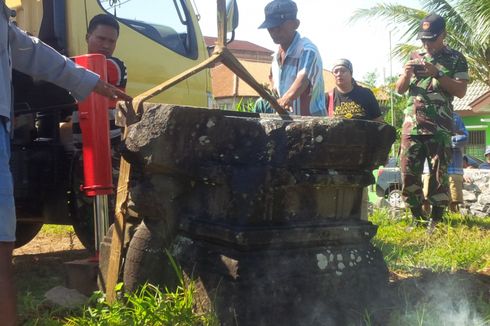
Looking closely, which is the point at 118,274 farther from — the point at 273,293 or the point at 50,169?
the point at 50,169

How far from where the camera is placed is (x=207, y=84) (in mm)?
5578

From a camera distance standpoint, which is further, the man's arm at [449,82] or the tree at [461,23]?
the tree at [461,23]

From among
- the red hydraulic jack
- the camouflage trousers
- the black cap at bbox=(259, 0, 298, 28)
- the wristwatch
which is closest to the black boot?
the camouflage trousers

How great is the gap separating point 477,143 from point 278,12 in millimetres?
22451

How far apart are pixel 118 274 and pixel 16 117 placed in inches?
68.5

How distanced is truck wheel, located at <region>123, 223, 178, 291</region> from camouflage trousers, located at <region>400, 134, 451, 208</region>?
3030 mm

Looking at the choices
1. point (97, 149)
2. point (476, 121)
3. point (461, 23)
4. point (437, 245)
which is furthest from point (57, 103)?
point (476, 121)

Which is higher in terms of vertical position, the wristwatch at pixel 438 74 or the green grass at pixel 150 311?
the wristwatch at pixel 438 74

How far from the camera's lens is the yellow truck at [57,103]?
12.3 feet

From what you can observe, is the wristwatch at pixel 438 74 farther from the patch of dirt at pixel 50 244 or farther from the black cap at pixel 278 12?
the patch of dirt at pixel 50 244

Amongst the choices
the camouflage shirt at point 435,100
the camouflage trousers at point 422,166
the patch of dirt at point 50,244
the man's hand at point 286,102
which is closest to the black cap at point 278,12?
the man's hand at point 286,102

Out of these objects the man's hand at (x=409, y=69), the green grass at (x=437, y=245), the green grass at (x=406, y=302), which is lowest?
the green grass at (x=437, y=245)

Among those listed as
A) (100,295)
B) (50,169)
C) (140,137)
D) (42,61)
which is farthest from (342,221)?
(50,169)

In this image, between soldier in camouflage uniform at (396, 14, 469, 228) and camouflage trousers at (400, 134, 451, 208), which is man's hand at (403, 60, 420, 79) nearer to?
soldier in camouflage uniform at (396, 14, 469, 228)
